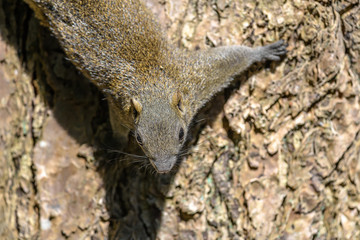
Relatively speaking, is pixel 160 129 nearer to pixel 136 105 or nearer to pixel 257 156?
pixel 136 105

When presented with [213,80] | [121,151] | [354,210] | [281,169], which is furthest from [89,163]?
[354,210]

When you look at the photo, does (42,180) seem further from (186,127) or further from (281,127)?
(281,127)

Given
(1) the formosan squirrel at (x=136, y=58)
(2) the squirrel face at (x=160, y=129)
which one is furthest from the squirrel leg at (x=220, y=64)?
(2) the squirrel face at (x=160, y=129)

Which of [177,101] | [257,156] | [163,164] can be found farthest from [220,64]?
[163,164]

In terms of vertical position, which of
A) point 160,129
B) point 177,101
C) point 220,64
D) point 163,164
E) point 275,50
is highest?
point 275,50

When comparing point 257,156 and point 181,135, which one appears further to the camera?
point 257,156

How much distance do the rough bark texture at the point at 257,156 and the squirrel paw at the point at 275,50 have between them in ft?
0.25

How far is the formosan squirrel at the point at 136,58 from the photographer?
405cm

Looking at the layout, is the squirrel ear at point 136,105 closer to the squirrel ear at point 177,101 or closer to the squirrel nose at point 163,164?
the squirrel ear at point 177,101

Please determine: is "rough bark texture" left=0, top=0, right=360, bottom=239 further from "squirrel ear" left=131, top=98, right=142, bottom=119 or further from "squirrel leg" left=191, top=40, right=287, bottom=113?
"squirrel ear" left=131, top=98, right=142, bottom=119

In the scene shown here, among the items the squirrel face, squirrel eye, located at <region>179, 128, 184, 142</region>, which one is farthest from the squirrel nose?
squirrel eye, located at <region>179, 128, 184, 142</region>

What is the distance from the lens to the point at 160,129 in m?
3.72

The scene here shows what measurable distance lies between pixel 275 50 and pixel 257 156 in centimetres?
99

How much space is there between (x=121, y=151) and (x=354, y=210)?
2.33 m
